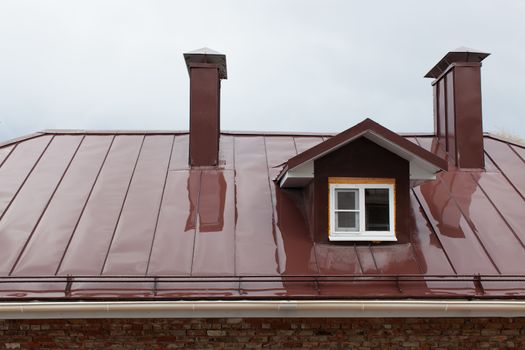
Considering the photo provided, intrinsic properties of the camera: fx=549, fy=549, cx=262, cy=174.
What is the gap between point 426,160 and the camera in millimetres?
7738

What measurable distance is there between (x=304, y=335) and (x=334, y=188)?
2.14 m

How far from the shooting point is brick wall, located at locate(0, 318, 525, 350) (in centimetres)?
659

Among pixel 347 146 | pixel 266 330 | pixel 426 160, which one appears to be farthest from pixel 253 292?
pixel 426 160

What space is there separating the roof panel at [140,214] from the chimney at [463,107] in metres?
5.35

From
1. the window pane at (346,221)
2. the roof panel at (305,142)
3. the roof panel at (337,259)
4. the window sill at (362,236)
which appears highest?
the roof panel at (305,142)

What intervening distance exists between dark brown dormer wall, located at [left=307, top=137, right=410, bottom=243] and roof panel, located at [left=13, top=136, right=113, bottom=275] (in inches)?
138

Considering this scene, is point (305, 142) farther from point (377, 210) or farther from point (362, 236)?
point (362, 236)

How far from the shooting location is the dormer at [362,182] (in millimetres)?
7621

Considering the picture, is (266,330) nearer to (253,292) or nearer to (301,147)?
(253,292)

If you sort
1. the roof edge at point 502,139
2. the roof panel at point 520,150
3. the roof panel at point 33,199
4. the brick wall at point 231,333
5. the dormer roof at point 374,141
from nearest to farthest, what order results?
the brick wall at point 231,333
the roof panel at point 33,199
the dormer roof at point 374,141
the roof panel at point 520,150
the roof edge at point 502,139

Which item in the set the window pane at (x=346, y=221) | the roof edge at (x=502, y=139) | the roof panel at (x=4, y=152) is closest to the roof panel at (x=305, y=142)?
the window pane at (x=346, y=221)

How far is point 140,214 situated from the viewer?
814cm

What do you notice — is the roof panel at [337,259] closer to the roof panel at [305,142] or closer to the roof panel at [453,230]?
the roof panel at [453,230]

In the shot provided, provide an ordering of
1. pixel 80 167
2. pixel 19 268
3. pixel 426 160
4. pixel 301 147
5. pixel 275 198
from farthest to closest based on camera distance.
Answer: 1. pixel 301 147
2. pixel 80 167
3. pixel 275 198
4. pixel 426 160
5. pixel 19 268
